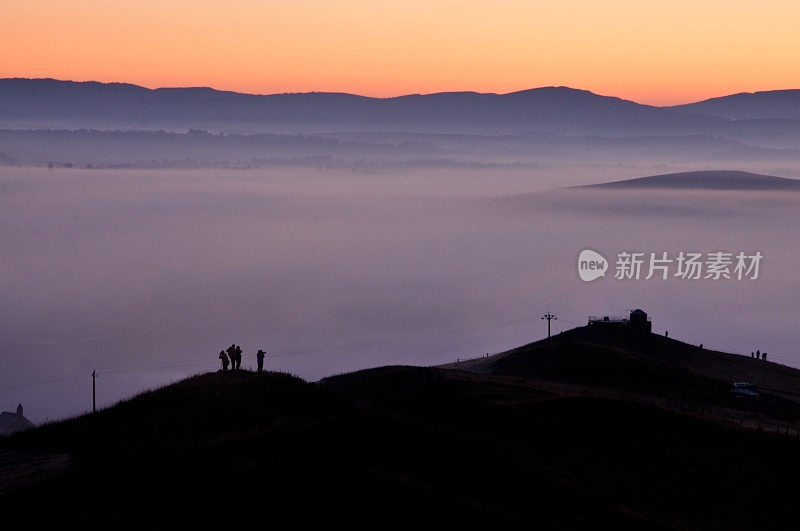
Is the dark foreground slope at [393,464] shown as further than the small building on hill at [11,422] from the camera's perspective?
No

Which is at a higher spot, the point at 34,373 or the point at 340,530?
Answer: the point at 340,530

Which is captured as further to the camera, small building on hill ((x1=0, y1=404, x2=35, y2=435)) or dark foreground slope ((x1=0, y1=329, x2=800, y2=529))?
small building on hill ((x1=0, y1=404, x2=35, y2=435))

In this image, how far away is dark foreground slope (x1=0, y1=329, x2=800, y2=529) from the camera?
58.6 ft

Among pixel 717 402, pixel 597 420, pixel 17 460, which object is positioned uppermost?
pixel 17 460

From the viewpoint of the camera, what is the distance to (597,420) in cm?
3491

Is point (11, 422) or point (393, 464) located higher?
point (393, 464)

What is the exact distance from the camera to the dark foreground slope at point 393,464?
1788 cm

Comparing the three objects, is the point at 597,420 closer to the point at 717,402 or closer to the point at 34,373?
the point at 717,402

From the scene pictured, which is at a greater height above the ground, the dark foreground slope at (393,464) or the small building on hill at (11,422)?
the dark foreground slope at (393,464)

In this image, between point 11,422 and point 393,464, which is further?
point 11,422

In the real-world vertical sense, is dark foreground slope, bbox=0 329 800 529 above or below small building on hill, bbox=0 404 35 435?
above

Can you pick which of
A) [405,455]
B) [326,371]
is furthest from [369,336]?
[405,455]

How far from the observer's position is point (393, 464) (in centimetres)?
2208

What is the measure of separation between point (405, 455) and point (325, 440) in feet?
6.99
